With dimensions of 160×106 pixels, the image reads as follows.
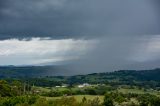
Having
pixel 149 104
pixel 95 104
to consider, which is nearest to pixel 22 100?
pixel 95 104

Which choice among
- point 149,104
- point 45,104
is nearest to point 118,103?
point 149,104

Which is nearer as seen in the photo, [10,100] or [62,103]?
[62,103]

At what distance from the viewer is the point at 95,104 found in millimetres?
168500

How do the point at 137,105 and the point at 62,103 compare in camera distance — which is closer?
the point at 62,103

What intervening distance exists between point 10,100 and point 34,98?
1292cm

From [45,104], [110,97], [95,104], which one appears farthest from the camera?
[110,97]

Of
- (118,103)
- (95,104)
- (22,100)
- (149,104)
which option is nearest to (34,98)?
(22,100)

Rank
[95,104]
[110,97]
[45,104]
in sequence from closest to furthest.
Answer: [45,104] < [95,104] < [110,97]

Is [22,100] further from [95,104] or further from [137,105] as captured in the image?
[137,105]

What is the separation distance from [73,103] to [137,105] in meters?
44.7

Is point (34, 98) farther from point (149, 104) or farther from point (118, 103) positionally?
point (149, 104)

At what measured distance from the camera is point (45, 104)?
446 ft

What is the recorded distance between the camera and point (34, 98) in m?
169

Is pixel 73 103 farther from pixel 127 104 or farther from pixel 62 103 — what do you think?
pixel 127 104
